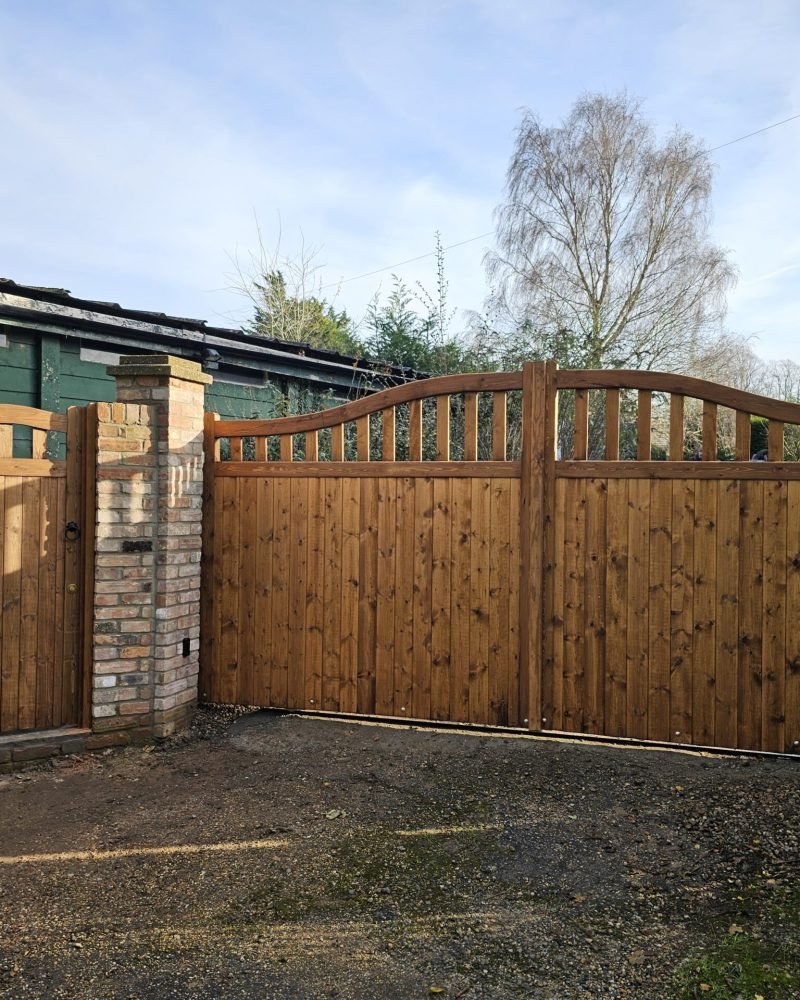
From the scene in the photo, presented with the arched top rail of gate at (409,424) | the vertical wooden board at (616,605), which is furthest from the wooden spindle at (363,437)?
the vertical wooden board at (616,605)

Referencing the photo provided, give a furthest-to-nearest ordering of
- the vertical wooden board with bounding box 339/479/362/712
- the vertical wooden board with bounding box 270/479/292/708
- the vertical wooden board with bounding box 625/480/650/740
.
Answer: the vertical wooden board with bounding box 270/479/292/708 → the vertical wooden board with bounding box 339/479/362/712 → the vertical wooden board with bounding box 625/480/650/740

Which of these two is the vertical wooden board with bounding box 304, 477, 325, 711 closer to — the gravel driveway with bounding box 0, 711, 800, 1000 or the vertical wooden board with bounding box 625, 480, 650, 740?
the gravel driveway with bounding box 0, 711, 800, 1000

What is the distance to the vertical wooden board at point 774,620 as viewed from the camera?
389 centimetres

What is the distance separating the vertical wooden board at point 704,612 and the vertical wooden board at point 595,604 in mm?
486

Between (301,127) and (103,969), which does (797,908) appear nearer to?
(103,969)

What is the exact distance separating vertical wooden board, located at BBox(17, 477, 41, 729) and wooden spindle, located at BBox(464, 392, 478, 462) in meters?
2.44

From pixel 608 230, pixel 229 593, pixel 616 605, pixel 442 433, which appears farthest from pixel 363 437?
pixel 608 230

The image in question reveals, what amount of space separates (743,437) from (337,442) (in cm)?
232

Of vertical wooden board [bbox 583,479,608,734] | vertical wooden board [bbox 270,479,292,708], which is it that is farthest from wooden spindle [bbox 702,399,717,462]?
vertical wooden board [bbox 270,479,292,708]

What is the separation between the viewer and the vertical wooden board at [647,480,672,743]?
4.04m

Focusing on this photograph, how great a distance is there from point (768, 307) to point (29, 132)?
15009 mm

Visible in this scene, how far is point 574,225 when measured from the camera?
16.3 meters

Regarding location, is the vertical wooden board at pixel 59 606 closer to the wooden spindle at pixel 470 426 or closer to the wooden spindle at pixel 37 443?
the wooden spindle at pixel 37 443

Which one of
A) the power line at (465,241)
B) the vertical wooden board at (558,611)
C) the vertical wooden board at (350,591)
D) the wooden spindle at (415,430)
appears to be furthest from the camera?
the power line at (465,241)
